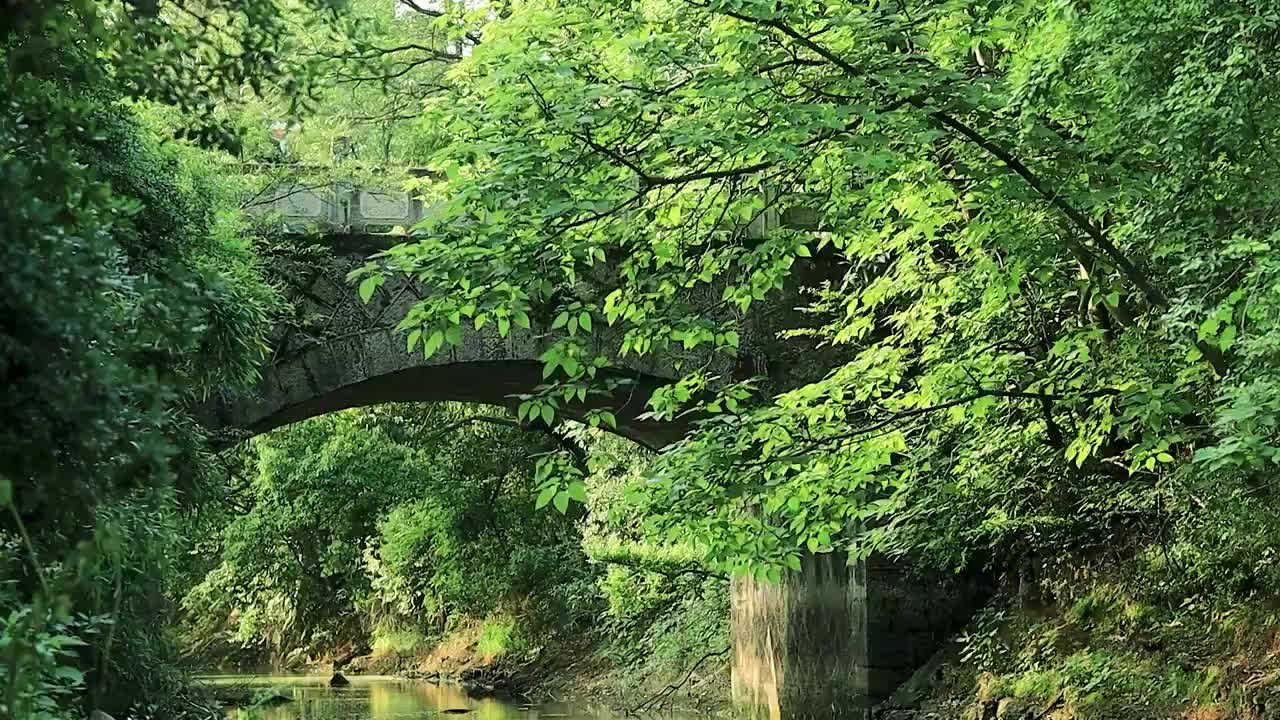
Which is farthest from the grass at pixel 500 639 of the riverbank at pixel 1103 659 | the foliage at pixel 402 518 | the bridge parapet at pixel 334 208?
the bridge parapet at pixel 334 208

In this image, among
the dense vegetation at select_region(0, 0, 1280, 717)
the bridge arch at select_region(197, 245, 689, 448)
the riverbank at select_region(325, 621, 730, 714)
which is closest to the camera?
the dense vegetation at select_region(0, 0, 1280, 717)

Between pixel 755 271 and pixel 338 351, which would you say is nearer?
pixel 755 271

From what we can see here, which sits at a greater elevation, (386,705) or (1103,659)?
(1103,659)

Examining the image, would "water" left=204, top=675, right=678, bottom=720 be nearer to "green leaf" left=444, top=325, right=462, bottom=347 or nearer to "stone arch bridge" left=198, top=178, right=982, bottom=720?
"stone arch bridge" left=198, top=178, right=982, bottom=720

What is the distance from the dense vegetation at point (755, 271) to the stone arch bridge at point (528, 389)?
18.0 inches

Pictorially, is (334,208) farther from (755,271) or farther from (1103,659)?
(1103,659)

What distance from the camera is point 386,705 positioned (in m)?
Answer: 14.4

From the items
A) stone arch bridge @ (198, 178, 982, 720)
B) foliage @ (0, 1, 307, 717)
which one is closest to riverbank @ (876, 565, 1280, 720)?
stone arch bridge @ (198, 178, 982, 720)

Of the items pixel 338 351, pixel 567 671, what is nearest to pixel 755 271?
pixel 338 351

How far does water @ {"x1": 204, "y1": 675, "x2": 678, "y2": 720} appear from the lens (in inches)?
521

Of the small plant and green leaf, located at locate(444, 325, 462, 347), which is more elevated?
green leaf, located at locate(444, 325, 462, 347)

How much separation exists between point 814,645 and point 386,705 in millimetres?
5710

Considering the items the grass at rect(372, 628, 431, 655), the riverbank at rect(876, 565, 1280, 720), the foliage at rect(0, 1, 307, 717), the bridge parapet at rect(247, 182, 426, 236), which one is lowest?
the riverbank at rect(876, 565, 1280, 720)

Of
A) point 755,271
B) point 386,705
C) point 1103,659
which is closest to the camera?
point 755,271
